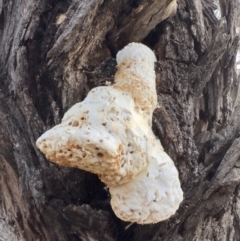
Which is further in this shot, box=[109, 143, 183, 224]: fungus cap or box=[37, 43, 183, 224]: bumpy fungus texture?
box=[109, 143, 183, 224]: fungus cap

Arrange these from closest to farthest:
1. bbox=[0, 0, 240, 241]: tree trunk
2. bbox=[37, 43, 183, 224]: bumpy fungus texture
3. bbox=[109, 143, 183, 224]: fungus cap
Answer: bbox=[37, 43, 183, 224]: bumpy fungus texture → bbox=[109, 143, 183, 224]: fungus cap → bbox=[0, 0, 240, 241]: tree trunk

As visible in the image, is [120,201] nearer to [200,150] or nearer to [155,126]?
[155,126]

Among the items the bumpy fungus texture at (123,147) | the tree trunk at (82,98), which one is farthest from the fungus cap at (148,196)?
the tree trunk at (82,98)

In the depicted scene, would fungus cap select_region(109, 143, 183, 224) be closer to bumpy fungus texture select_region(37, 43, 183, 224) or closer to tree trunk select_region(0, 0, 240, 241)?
bumpy fungus texture select_region(37, 43, 183, 224)

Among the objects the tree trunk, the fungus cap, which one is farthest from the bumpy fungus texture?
the tree trunk

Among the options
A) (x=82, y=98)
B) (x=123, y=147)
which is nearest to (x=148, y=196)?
(x=123, y=147)

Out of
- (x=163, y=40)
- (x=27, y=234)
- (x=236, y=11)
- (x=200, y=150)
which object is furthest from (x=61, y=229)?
(x=236, y=11)
